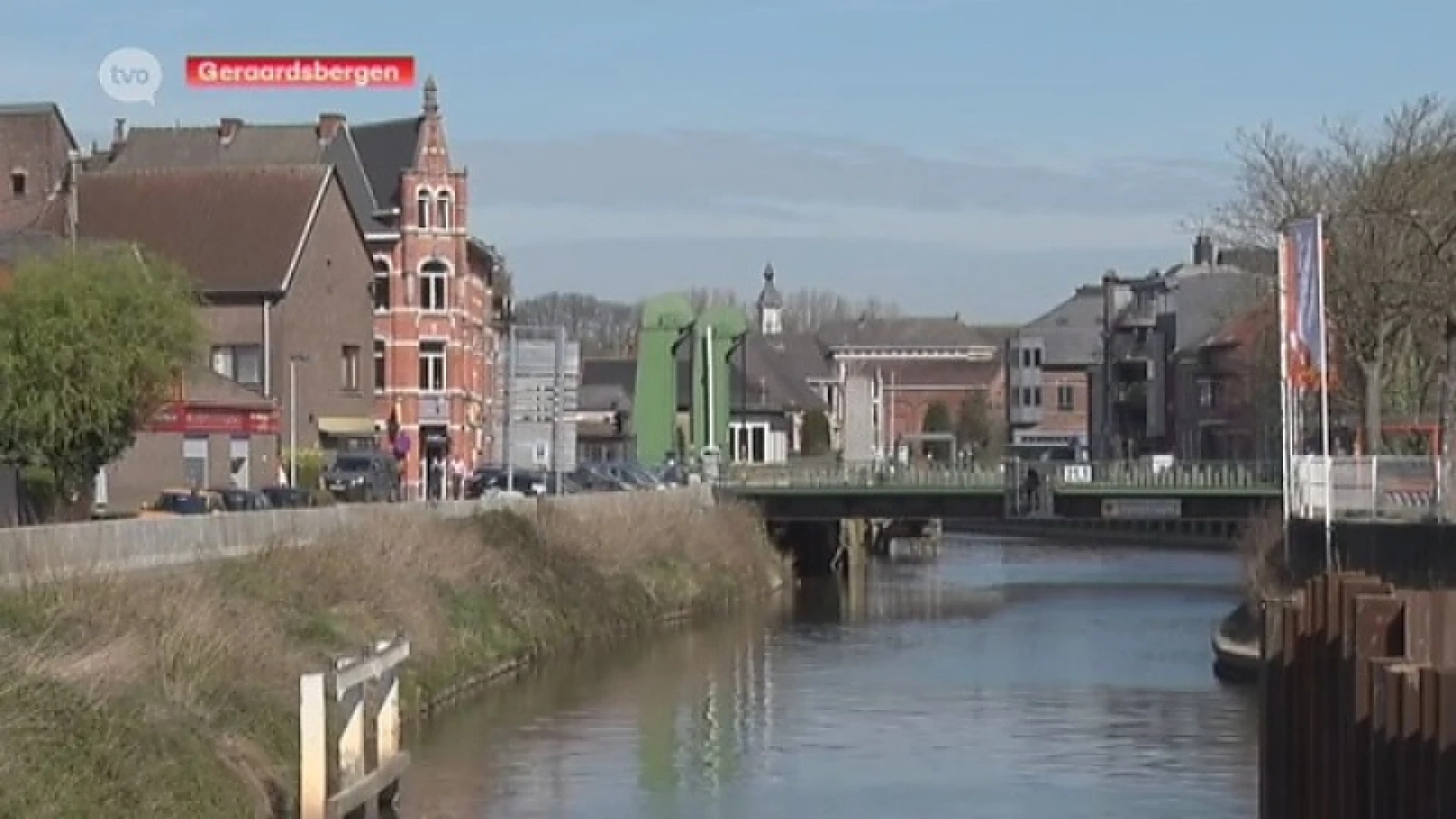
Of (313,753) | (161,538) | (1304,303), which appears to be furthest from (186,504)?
(313,753)

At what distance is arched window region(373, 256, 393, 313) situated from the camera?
110 metres

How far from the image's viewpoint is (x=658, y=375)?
4980 inches

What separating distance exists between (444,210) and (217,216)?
52.6 ft

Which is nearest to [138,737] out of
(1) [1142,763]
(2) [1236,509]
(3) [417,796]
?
(3) [417,796]

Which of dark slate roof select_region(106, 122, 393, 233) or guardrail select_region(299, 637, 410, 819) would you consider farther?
dark slate roof select_region(106, 122, 393, 233)

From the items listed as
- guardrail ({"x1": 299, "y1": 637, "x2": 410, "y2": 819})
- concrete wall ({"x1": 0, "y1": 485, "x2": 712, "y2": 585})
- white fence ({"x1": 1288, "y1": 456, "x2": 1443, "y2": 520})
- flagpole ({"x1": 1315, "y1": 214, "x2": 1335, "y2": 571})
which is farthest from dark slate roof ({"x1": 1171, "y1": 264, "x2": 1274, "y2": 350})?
guardrail ({"x1": 299, "y1": 637, "x2": 410, "y2": 819})

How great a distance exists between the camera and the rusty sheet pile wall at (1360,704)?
19203 millimetres

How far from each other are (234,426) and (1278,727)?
56.8 m

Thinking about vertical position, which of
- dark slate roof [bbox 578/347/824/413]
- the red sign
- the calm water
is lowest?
the calm water

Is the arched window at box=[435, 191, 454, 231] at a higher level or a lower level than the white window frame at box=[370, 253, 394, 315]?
higher

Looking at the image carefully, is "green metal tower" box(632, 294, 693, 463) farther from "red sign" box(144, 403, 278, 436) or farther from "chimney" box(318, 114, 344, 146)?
"red sign" box(144, 403, 278, 436)

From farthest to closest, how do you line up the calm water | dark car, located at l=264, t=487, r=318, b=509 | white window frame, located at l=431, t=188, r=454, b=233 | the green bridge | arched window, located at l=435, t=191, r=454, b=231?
arched window, located at l=435, t=191, r=454, b=231
white window frame, located at l=431, t=188, r=454, b=233
the green bridge
dark car, located at l=264, t=487, r=318, b=509
the calm water

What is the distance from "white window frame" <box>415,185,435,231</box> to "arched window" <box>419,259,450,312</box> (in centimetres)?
146

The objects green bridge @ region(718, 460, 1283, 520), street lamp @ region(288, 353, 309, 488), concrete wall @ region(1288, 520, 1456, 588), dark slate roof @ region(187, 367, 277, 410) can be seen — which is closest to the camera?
concrete wall @ region(1288, 520, 1456, 588)
